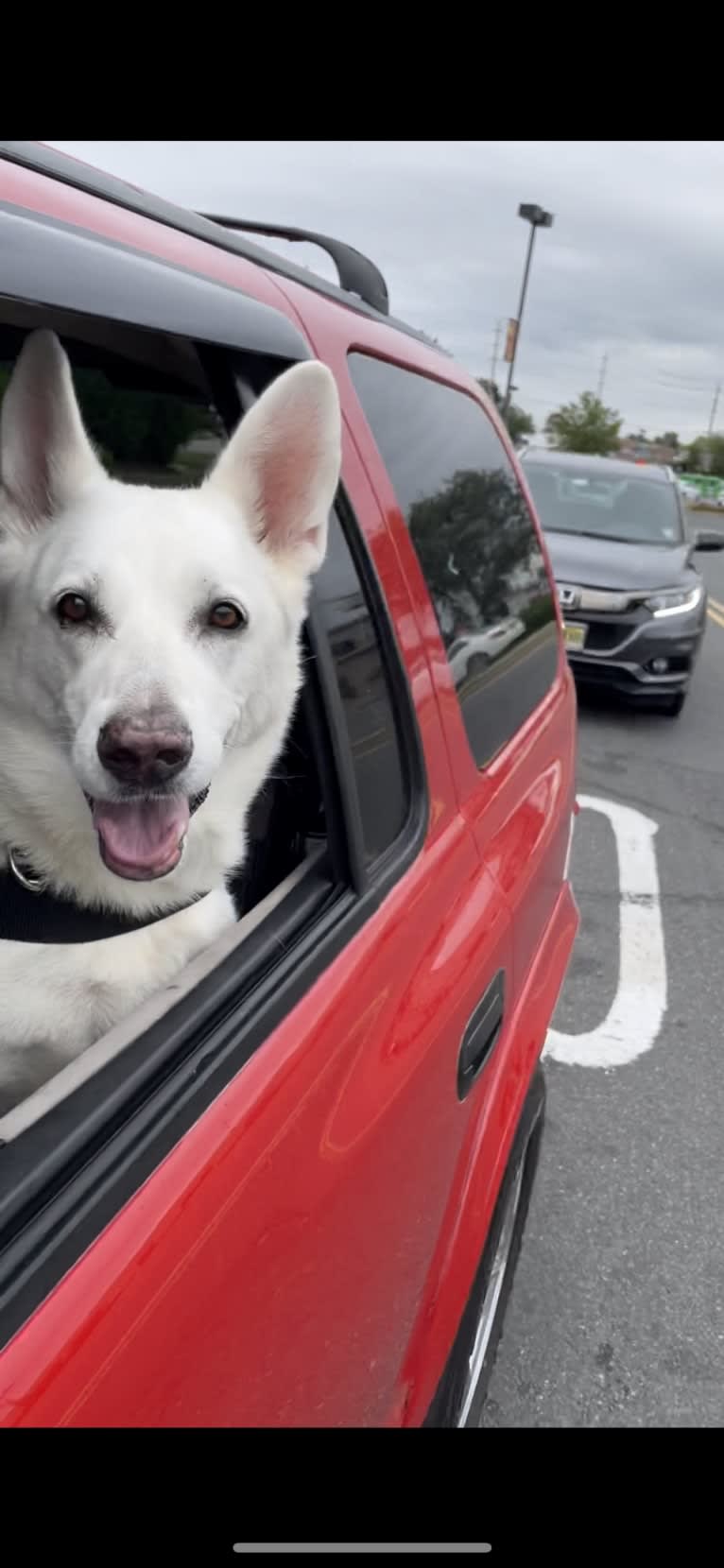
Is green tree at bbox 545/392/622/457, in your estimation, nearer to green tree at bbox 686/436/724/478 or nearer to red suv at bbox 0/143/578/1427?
green tree at bbox 686/436/724/478

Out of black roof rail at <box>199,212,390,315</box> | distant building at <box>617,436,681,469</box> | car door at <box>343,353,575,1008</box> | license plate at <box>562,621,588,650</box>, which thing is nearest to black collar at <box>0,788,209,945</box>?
car door at <box>343,353,575,1008</box>

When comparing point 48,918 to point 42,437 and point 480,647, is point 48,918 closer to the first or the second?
point 42,437

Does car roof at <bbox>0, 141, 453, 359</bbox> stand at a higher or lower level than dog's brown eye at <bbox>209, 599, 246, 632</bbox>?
higher

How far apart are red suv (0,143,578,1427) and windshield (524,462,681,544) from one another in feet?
23.7

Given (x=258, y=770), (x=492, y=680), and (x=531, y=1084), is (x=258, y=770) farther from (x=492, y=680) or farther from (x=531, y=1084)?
(x=531, y=1084)

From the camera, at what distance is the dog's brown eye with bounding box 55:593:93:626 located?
1.38 meters

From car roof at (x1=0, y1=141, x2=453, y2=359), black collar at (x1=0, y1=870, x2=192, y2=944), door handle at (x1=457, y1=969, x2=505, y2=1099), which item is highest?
car roof at (x1=0, y1=141, x2=453, y2=359)

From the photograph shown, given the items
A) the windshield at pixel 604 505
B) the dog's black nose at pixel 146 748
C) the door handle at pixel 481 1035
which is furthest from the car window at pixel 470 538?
the windshield at pixel 604 505

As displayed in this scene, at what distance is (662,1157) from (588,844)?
2821mm

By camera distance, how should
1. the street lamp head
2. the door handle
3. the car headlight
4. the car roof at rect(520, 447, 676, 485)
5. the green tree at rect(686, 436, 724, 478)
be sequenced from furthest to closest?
the green tree at rect(686, 436, 724, 478)
the street lamp head
the car roof at rect(520, 447, 676, 485)
the car headlight
the door handle

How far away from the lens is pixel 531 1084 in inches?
102

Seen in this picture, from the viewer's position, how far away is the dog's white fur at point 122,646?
1.37m

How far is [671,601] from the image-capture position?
868cm

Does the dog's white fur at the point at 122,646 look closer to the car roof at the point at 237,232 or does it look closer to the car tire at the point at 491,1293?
the car roof at the point at 237,232
